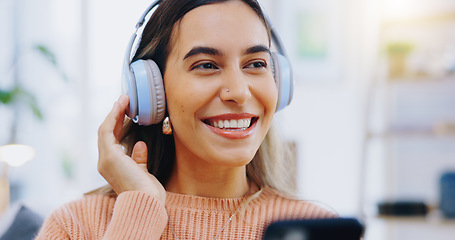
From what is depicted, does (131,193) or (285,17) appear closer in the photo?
(131,193)

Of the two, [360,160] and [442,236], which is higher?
[360,160]

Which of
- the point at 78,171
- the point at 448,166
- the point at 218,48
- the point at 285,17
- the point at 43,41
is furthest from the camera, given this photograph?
the point at 285,17

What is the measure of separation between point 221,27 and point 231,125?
0.67 feet

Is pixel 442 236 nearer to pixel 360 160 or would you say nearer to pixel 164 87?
pixel 360 160

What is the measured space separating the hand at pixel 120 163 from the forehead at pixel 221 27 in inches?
8.0

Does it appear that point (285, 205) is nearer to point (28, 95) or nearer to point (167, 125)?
point (167, 125)

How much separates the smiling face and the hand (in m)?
0.12

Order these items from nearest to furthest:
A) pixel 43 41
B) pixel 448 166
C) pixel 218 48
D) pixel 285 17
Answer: pixel 218 48 → pixel 43 41 → pixel 448 166 → pixel 285 17

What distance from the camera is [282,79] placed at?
3.58ft

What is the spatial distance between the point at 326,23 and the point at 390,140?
0.91 meters

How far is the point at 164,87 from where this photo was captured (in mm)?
1047

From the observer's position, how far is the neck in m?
1.11

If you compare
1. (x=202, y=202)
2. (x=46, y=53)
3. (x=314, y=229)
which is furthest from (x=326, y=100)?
(x=314, y=229)

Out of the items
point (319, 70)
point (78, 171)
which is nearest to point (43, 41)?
point (78, 171)
